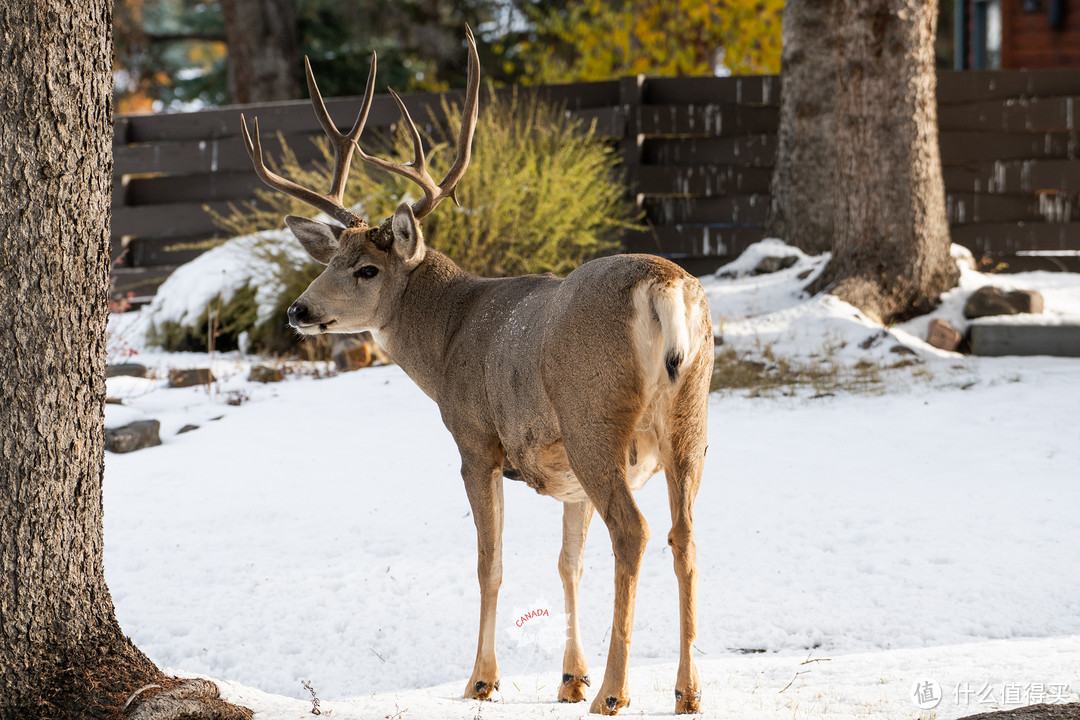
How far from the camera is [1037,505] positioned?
5.41 meters

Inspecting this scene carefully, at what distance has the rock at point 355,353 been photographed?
904 centimetres

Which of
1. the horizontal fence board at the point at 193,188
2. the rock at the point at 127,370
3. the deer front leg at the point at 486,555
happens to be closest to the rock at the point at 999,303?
the deer front leg at the point at 486,555

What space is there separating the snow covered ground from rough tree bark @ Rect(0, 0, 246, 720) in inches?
24.5

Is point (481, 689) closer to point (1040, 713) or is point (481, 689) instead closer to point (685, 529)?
point (685, 529)

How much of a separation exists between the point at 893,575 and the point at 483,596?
6.46ft

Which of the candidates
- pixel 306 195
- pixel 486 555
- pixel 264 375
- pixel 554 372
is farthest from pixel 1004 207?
pixel 554 372

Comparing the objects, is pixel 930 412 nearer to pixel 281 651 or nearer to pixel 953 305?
pixel 953 305

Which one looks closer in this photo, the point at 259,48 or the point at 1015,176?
the point at 1015,176

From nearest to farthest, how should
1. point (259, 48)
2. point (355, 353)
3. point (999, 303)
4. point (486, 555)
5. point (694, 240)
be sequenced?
point (486, 555) → point (999, 303) → point (355, 353) → point (694, 240) → point (259, 48)

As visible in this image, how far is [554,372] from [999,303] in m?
6.72

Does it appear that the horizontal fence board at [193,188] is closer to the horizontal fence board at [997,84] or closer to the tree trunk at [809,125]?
the tree trunk at [809,125]

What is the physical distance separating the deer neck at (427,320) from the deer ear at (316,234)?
37 cm

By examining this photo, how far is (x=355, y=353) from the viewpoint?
9.03 metres

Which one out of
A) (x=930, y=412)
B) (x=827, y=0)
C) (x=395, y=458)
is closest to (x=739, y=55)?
(x=827, y=0)
